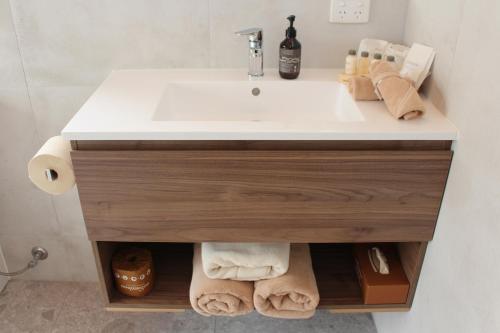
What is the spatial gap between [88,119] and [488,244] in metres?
0.94

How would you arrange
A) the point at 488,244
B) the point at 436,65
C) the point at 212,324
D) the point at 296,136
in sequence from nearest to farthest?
the point at 488,244 < the point at 296,136 < the point at 436,65 < the point at 212,324

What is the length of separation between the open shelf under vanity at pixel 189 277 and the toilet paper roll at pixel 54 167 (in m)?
0.21

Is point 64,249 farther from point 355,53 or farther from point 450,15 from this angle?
point 450,15

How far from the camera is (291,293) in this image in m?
1.28

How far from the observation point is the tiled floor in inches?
67.1

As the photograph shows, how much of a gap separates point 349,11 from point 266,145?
570 millimetres

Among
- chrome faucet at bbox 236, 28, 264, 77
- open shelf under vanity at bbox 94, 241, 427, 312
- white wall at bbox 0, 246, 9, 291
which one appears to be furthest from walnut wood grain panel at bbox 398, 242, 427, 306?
white wall at bbox 0, 246, 9, 291

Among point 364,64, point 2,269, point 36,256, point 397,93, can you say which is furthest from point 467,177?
point 2,269

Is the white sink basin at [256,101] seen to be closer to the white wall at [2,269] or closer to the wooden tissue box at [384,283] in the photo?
the wooden tissue box at [384,283]

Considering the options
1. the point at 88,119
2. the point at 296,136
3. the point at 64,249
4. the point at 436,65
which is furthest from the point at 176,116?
the point at 64,249

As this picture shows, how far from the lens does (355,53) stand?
140cm

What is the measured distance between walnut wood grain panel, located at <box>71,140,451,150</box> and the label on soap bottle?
36 centimetres

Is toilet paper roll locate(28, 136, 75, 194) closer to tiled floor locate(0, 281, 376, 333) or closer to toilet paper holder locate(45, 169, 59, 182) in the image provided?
toilet paper holder locate(45, 169, 59, 182)

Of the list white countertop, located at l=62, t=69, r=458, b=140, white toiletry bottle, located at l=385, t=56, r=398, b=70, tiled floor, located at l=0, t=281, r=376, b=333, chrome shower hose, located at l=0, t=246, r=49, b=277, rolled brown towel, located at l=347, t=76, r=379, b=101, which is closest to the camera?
white countertop, located at l=62, t=69, r=458, b=140
